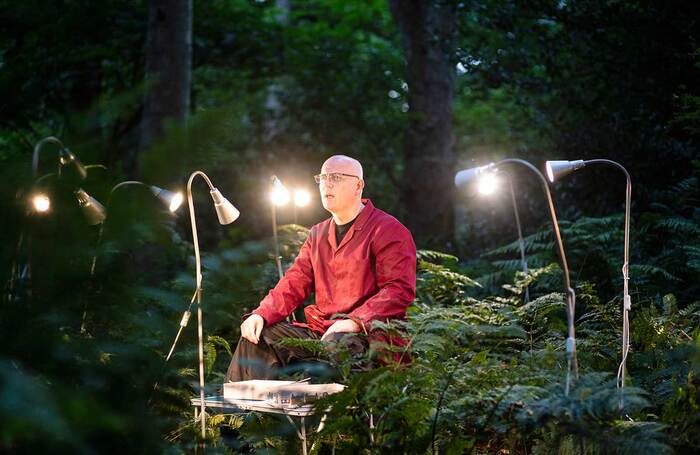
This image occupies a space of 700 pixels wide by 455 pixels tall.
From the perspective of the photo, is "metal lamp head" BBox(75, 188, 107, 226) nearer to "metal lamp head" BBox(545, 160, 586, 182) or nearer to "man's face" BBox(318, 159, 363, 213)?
"metal lamp head" BBox(545, 160, 586, 182)

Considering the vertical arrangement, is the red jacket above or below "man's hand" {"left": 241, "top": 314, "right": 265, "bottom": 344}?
above

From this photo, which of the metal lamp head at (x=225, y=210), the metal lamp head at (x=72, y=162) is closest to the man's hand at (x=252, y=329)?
the metal lamp head at (x=225, y=210)

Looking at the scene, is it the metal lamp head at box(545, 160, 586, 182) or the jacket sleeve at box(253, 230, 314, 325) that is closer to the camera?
the metal lamp head at box(545, 160, 586, 182)

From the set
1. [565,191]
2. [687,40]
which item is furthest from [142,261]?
[565,191]

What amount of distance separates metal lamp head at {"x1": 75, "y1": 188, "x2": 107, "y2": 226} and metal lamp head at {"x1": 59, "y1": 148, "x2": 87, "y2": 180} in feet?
0.08

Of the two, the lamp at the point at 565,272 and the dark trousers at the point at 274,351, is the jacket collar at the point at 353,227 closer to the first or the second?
the dark trousers at the point at 274,351

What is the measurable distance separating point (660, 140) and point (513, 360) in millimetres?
5442

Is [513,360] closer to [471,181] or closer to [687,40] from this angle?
[471,181]

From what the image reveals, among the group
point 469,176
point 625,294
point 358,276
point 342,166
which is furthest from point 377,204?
point 469,176

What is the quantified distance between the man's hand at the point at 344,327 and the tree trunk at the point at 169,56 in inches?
169

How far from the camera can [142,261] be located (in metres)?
1.41

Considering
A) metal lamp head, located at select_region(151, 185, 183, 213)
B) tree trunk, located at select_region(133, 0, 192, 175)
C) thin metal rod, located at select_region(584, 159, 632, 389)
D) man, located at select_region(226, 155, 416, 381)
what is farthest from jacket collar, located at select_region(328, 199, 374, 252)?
metal lamp head, located at select_region(151, 185, 183, 213)

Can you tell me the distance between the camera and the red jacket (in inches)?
185

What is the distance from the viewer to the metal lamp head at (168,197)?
111 centimetres
